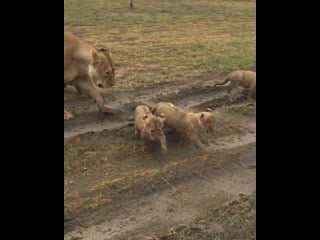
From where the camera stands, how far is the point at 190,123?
715 cm

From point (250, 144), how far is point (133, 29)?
32.7 feet

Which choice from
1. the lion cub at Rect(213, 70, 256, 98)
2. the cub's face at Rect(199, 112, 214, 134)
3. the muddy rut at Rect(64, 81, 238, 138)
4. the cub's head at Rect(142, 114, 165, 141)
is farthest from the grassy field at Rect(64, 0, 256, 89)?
the cub's head at Rect(142, 114, 165, 141)

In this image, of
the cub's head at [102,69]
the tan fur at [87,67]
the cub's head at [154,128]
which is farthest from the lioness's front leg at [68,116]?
the cub's head at [154,128]

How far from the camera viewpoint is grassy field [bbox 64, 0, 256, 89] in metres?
11.4

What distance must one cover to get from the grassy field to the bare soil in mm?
2459

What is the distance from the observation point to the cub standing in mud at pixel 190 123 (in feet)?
23.3

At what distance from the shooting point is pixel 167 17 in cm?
1969

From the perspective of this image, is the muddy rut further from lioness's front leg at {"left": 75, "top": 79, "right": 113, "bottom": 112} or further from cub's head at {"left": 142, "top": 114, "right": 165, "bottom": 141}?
cub's head at {"left": 142, "top": 114, "right": 165, "bottom": 141}

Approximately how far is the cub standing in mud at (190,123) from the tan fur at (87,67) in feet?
4.27

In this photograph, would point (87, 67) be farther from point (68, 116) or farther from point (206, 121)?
point (206, 121)

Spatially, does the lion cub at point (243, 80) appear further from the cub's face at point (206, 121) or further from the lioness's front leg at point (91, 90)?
the lioness's front leg at point (91, 90)
